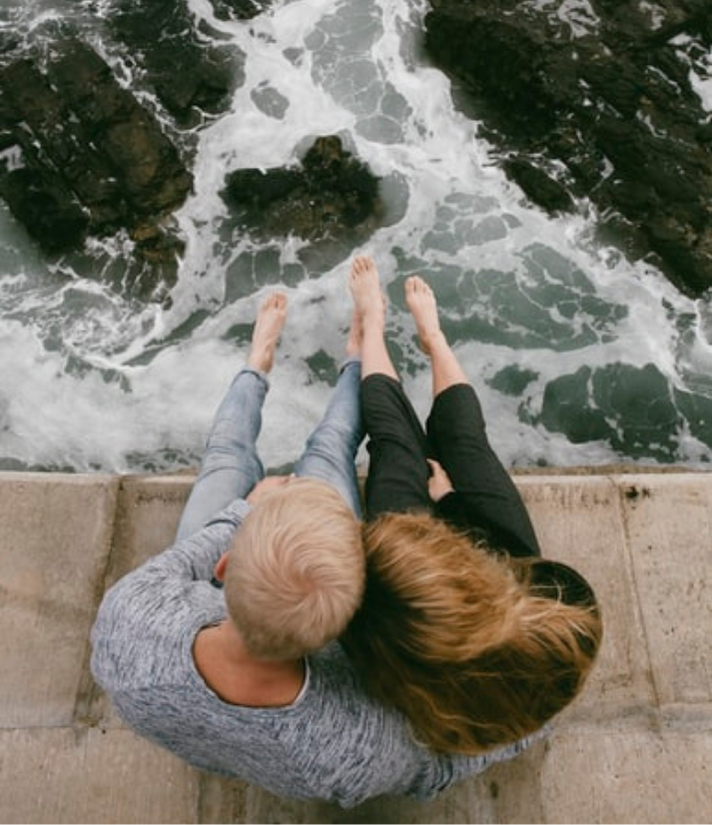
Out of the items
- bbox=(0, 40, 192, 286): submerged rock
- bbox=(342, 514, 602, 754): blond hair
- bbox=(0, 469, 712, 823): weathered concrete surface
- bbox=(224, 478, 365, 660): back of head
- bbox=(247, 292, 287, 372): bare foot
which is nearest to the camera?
bbox=(224, 478, 365, 660): back of head

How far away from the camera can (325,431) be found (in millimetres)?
3021

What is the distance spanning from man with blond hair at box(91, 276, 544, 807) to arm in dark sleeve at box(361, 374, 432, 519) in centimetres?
69

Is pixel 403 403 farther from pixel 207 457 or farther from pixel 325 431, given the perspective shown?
pixel 207 457

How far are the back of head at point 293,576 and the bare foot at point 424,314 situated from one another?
198cm

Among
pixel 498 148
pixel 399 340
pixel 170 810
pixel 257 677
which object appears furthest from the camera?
pixel 498 148

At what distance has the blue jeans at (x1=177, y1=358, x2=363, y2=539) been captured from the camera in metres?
2.77

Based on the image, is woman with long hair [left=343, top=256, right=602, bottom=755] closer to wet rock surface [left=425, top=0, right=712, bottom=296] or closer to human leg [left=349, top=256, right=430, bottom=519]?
human leg [left=349, top=256, right=430, bottom=519]

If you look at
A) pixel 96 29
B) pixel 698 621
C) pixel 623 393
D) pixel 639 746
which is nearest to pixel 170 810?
pixel 639 746

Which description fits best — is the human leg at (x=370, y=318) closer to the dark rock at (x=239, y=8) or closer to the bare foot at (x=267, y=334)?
the bare foot at (x=267, y=334)

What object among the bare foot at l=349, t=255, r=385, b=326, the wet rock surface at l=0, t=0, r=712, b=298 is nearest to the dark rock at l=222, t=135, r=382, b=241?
the wet rock surface at l=0, t=0, r=712, b=298

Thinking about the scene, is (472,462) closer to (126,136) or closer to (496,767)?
(496,767)

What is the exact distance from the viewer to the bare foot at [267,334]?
3.50m

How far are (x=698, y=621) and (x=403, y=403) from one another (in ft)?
4.53

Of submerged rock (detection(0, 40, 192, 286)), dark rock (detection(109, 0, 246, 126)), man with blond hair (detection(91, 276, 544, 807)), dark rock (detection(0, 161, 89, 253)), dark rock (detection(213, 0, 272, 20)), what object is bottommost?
dark rock (detection(0, 161, 89, 253))
